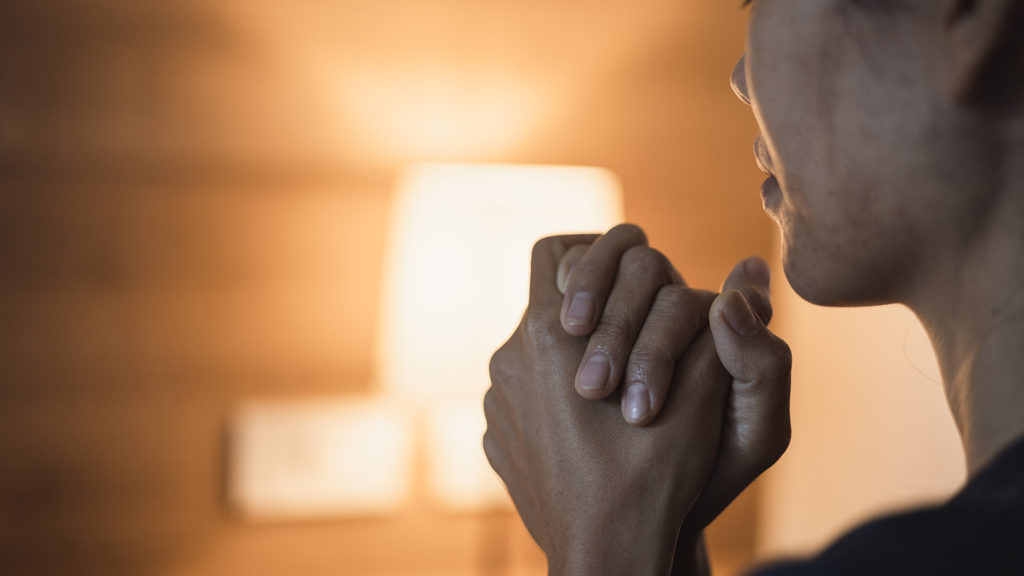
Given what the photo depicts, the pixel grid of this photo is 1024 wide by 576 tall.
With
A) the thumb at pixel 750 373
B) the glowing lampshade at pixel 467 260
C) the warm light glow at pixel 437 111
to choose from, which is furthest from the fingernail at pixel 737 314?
the warm light glow at pixel 437 111

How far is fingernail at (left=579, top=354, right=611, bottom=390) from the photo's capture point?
653mm

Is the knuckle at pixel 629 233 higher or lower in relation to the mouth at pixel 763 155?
lower

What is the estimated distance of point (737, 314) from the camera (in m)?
0.68

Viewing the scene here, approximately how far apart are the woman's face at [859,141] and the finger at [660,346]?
0.41 feet

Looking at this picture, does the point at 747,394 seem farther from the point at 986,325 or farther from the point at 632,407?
the point at 986,325

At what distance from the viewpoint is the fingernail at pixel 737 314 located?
68 centimetres

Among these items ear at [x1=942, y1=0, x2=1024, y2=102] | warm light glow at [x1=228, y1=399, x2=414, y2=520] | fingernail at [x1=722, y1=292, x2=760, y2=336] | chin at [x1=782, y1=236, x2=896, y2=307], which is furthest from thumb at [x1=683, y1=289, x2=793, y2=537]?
warm light glow at [x1=228, y1=399, x2=414, y2=520]

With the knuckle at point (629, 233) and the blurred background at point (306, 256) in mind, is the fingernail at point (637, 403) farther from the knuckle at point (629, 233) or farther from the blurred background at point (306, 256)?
the blurred background at point (306, 256)

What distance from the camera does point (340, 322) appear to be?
1368 millimetres

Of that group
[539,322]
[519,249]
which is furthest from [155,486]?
[539,322]

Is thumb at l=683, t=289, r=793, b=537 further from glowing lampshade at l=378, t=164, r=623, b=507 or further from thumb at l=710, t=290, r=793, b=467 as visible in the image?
glowing lampshade at l=378, t=164, r=623, b=507

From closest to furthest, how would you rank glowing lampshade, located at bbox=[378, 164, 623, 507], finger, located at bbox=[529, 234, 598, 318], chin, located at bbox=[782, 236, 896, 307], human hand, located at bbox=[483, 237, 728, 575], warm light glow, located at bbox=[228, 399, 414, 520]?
chin, located at bbox=[782, 236, 896, 307], human hand, located at bbox=[483, 237, 728, 575], finger, located at bbox=[529, 234, 598, 318], glowing lampshade, located at bbox=[378, 164, 623, 507], warm light glow, located at bbox=[228, 399, 414, 520]

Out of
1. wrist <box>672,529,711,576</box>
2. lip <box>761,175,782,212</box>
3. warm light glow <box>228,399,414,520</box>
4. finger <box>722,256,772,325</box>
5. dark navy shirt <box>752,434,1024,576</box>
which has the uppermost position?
lip <box>761,175,782,212</box>

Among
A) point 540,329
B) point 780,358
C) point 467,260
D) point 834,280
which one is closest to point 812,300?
point 834,280
